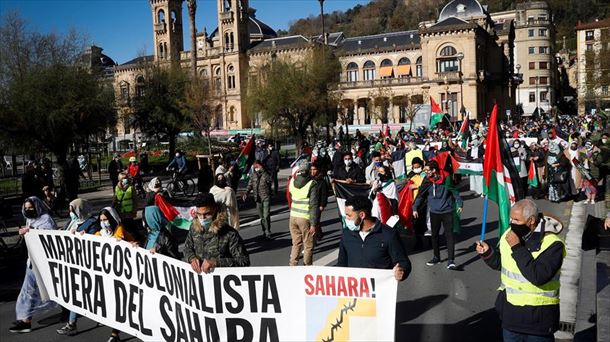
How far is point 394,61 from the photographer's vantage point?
269 feet

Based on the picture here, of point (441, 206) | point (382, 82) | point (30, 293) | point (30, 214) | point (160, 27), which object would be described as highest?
point (160, 27)

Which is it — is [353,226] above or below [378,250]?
above

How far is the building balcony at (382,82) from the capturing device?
76713 millimetres

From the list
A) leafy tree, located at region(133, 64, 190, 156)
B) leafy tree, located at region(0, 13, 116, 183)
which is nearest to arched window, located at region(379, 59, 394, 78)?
leafy tree, located at region(133, 64, 190, 156)

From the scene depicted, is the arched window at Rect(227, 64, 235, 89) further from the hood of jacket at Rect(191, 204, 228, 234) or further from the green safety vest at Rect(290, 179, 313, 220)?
the hood of jacket at Rect(191, 204, 228, 234)

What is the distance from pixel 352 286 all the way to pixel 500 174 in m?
3.00

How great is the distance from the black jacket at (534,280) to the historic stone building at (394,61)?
200 ft

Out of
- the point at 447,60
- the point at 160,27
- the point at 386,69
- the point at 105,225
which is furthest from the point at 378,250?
the point at 160,27

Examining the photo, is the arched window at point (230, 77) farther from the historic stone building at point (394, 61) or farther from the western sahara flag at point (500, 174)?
the western sahara flag at point (500, 174)

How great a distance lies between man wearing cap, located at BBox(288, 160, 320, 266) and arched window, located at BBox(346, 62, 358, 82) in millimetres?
76216

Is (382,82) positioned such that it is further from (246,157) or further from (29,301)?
(29,301)

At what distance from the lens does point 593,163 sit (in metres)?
18.1

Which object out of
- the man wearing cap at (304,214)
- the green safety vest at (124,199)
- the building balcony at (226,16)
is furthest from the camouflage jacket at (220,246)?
the building balcony at (226,16)

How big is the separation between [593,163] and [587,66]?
22197 mm
